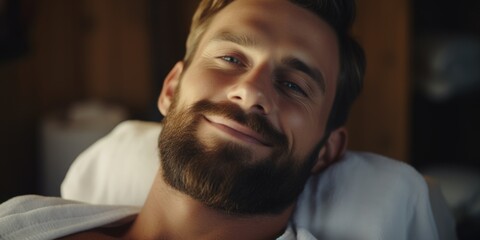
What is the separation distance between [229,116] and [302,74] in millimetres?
189

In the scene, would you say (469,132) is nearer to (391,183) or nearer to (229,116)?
(391,183)

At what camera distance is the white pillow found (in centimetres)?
117

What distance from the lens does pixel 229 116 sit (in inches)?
41.5

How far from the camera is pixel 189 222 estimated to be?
1.11 meters

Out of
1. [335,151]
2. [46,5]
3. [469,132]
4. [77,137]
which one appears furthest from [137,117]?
[335,151]

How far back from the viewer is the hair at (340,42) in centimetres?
122

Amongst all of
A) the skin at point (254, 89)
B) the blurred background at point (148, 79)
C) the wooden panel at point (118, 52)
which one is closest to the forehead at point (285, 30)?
the skin at point (254, 89)

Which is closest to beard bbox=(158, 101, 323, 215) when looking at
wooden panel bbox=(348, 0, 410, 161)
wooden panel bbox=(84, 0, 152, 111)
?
wooden panel bbox=(348, 0, 410, 161)

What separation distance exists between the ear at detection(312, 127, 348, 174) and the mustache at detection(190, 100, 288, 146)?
0.24m

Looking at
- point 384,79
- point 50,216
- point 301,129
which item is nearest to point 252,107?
point 301,129

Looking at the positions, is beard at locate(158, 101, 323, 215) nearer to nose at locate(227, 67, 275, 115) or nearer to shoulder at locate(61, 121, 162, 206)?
nose at locate(227, 67, 275, 115)

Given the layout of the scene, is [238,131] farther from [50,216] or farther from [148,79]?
[148,79]

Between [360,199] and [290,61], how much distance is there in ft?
1.02

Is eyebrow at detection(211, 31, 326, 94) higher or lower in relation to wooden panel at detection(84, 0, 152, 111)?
higher
